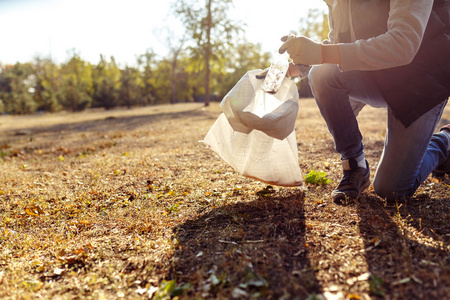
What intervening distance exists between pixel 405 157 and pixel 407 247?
0.70 meters

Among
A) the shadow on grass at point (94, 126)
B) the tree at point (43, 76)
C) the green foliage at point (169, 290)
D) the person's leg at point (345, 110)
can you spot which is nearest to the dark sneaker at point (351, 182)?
the person's leg at point (345, 110)

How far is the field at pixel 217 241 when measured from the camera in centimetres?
137

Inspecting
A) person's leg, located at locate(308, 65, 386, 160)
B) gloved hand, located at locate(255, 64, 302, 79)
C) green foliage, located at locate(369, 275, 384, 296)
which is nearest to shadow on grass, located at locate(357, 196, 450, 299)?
green foliage, located at locate(369, 275, 384, 296)

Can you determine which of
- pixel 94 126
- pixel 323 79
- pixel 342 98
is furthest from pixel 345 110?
pixel 94 126

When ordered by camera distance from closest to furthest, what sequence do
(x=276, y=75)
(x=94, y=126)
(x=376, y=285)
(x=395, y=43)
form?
(x=376, y=285)
(x=395, y=43)
(x=276, y=75)
(x=94, y=126)

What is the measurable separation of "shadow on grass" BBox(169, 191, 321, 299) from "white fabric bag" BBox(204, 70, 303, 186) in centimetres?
23

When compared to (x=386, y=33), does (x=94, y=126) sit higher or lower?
lower

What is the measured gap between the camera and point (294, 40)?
6.09 ft

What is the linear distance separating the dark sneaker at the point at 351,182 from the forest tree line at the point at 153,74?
16.0m

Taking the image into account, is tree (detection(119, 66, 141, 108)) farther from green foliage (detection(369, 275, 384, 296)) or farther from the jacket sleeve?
green foliage (detection(369, 275, 384, 296))

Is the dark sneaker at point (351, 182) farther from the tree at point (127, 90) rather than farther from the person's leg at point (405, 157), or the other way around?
the tree at point (127, 90)

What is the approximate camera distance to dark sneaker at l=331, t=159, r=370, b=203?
222 centimetres

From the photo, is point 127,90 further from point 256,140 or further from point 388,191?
point 388,191

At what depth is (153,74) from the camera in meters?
37.1
